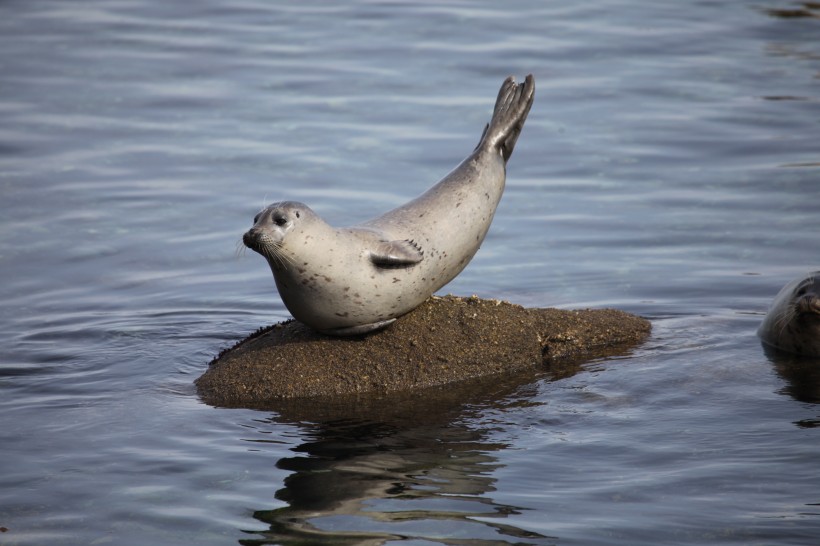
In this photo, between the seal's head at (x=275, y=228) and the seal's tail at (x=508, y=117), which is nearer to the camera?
the seal's head at (x=275, y=228)

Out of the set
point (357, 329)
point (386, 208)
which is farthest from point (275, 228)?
point (386, 208)

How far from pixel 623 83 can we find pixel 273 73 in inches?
168

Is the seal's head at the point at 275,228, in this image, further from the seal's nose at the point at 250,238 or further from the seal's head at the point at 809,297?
the seal's head at the point at 809,297

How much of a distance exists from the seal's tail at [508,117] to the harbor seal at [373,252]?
247 mm

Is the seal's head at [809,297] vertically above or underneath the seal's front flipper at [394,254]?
underneath

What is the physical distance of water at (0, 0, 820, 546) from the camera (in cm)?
550

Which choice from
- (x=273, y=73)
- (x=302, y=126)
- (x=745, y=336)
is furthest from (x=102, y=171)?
(x=745, y=336)

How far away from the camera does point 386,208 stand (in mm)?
10469

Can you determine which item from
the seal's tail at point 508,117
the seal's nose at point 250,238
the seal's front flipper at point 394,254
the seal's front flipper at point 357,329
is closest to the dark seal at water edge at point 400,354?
the seal's front flipper at point 357,329

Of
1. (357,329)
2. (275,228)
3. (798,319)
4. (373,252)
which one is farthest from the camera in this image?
(798,319)

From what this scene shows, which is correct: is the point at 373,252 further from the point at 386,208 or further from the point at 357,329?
the point at 386,208

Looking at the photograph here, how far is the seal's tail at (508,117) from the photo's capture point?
297 inches

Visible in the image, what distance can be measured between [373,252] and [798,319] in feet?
8.76

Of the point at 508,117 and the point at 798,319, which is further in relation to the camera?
the point at 508,117
